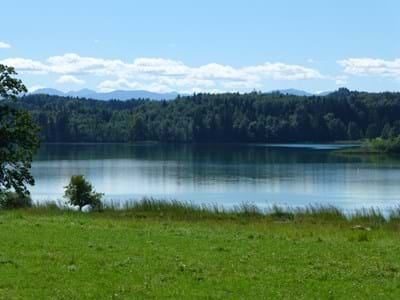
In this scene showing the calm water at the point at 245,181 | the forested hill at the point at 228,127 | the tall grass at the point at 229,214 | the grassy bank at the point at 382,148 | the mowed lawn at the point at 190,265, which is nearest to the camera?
the mowed lawn at the point at 190,265

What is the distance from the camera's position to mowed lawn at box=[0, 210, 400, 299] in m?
10.7

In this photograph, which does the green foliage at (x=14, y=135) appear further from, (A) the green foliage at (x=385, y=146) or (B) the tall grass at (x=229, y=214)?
(A) the green foliage at (x=385, y=146)

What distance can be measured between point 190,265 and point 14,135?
15.7 metres

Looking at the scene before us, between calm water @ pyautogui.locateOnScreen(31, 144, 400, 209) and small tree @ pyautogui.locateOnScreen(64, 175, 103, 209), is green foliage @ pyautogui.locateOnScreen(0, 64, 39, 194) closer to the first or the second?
small tree @ pyautogui.locateOnScreen(64, 175, 103, 209)

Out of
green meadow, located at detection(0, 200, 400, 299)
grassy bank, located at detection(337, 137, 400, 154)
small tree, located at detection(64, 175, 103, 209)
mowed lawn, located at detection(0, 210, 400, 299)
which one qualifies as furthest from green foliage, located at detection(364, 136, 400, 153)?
mowed lawn, located at detection(0, 210, 400, 299)

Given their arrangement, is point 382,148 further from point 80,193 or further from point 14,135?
point 14,135

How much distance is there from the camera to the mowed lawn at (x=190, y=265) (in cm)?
1072

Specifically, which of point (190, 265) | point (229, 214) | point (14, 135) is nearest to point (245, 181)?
point (229, 214)

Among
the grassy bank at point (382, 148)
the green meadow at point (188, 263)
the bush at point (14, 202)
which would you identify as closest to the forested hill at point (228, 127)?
the grassy bank at point (382, 148)

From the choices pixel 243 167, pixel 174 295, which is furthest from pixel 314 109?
pixel 174 295

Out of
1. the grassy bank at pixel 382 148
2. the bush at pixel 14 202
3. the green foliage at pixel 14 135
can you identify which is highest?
the green foliage at pixel 14 135

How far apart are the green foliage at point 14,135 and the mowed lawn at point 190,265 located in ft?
25.9

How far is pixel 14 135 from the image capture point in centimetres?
2641

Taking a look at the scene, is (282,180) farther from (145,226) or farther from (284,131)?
(284,131)
